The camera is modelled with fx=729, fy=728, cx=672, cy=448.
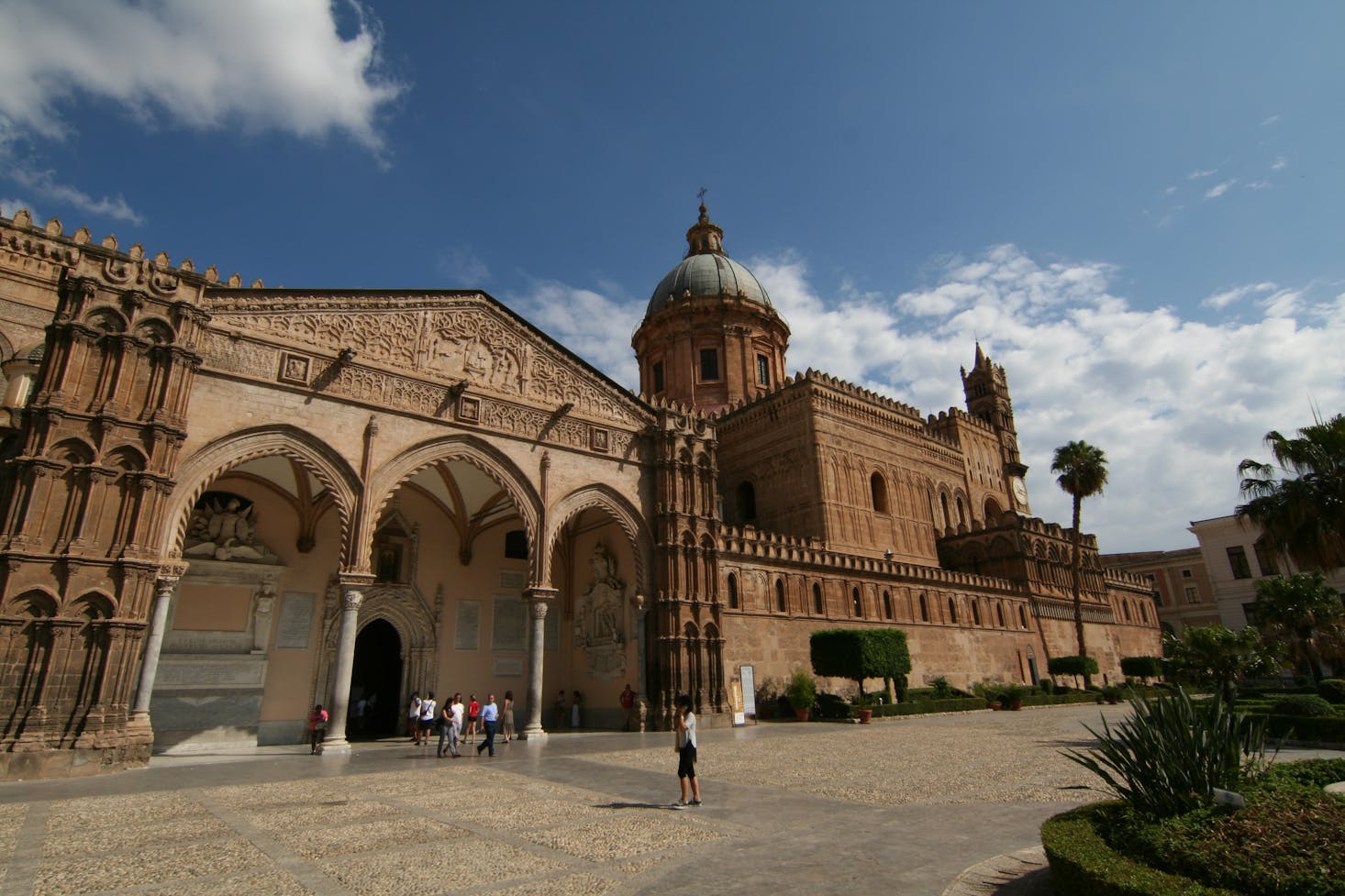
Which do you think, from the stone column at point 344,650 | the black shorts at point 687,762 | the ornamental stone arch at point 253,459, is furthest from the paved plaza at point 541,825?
the ornamental stone arch at point 253,459

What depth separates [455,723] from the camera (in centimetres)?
1476

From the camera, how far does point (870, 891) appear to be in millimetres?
5047

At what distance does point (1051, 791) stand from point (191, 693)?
18.1 meters

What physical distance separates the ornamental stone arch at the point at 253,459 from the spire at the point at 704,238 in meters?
34.2

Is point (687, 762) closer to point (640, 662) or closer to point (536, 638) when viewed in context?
point (536, 638)

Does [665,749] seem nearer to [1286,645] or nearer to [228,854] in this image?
[228,854]

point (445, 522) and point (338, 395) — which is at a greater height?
point (338, 395)

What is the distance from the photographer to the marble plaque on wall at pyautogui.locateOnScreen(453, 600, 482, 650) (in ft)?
71.8

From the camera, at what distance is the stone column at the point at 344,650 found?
50.2 feet

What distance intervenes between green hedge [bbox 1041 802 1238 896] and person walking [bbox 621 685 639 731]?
A: 650 inches

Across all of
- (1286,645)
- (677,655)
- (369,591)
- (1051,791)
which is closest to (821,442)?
(677,655)

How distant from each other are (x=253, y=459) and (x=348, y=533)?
2.64 metres

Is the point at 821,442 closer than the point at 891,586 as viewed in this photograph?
No

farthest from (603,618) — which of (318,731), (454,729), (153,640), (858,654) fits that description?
(153,640)
